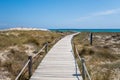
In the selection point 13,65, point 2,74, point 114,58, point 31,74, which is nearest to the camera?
point 31,74

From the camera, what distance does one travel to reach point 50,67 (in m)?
12.8

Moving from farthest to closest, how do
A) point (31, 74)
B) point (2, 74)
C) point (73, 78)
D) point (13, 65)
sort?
1. point (13, 65)
2. point (2, 74)
3. point (31, 74)
4. point (73, 78)

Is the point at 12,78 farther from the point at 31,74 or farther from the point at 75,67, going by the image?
the point at 75,67

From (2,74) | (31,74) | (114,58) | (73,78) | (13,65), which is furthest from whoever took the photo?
(114,58)

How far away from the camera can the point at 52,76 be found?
1067 centimetres

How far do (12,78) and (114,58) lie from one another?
31.7ft

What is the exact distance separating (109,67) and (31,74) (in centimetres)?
516

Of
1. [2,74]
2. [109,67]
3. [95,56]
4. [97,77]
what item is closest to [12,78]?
[2,74]

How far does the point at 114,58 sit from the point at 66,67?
687 cm

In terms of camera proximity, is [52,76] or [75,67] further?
[75,67]

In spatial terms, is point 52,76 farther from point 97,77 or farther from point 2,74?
point 2,74

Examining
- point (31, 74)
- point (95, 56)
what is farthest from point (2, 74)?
point (95, 56)

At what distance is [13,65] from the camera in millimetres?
13500

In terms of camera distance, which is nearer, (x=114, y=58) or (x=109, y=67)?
(x=109, y=67)
